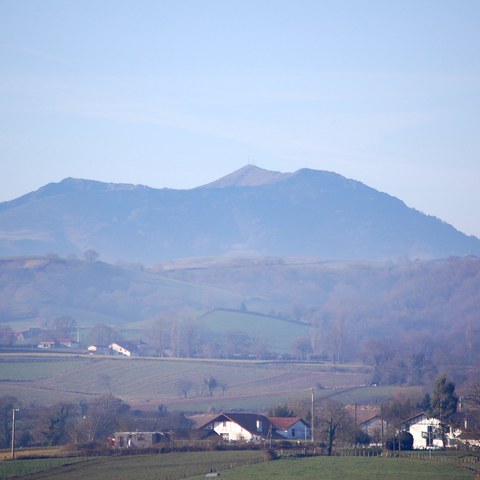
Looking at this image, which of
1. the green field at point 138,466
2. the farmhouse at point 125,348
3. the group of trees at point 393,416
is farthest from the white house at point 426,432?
the farmhouse at point 125,348

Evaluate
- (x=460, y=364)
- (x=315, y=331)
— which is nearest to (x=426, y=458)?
(x=460, y=364)

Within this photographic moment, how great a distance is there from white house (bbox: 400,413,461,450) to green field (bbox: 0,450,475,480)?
402 inches

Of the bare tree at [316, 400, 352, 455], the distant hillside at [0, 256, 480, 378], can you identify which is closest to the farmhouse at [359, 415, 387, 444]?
the bare tree at [316, 400, 352, 455]

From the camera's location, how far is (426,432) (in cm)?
6094

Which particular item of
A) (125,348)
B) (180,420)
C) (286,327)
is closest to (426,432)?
(180,420)

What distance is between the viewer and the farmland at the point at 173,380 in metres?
83.9

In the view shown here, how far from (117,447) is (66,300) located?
143830mm

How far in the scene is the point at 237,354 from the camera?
120 metres

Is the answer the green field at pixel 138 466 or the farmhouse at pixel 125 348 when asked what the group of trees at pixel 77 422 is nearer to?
the green field at pixel 138 466

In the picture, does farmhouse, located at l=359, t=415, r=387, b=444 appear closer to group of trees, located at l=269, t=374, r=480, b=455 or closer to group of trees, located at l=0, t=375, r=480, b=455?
group of trees, located at l=269, t=374, r=480, b=455

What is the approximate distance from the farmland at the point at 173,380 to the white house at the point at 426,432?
20.1 m

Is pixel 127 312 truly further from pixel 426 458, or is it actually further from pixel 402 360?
pixel 426 458

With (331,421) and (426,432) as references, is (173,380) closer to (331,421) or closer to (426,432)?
(426,432)

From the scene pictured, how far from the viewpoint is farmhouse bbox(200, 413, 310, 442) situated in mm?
61562
